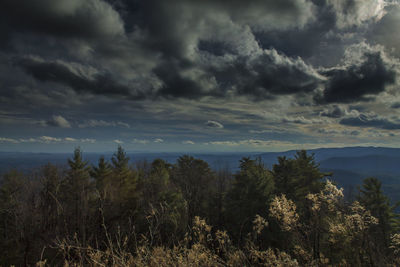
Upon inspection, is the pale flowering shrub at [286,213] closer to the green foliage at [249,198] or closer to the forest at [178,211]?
the forest at [178,211]

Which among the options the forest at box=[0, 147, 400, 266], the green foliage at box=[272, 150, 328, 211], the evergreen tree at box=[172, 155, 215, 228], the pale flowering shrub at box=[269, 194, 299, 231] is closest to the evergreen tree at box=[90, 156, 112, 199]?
the forest at box=[0, 147, 400, 266]

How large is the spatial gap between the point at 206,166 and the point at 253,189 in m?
24.3

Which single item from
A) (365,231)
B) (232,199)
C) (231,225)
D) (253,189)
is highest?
(365,231)

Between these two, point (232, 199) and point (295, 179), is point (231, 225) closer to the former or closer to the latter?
point (232, 199)

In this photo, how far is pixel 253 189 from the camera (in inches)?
755

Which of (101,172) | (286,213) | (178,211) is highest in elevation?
(286,213)

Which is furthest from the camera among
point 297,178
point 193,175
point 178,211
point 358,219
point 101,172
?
point 193,175

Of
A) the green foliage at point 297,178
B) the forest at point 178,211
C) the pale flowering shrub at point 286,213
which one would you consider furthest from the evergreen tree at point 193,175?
the pale flowering shrub at point 286,213

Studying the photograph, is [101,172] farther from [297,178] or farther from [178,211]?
[297,178]

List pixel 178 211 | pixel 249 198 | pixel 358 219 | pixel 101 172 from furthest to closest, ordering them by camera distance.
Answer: pixel 101 172, pixel 178 211, pixel 249 198, pixel 358 219

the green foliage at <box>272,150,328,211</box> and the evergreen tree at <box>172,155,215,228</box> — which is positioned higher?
the green foliage at <box>272,150,328,211</box>

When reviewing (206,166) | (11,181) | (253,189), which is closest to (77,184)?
(11,181)

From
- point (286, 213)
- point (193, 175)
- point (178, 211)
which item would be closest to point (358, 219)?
point (286, 213)

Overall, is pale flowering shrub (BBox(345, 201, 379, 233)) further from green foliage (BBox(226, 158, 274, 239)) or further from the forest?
green foliage (BBox(226, 158, 274, 239))
